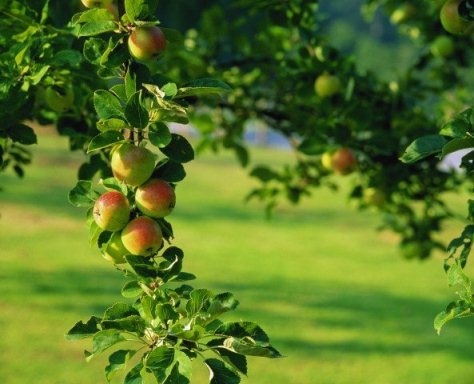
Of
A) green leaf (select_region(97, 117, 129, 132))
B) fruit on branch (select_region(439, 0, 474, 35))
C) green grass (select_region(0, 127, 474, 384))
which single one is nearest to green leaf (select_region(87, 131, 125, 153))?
green leaf (select_region(97, 117, 129, 132))

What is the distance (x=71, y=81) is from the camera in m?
1.97

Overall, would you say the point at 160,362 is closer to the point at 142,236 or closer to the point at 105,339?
the point at 105,339

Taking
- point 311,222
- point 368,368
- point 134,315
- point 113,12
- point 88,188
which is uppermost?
point 311,222

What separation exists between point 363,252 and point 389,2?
740cm

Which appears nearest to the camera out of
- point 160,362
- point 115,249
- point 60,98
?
point 160,362

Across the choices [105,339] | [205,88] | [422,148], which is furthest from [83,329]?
[422,148]

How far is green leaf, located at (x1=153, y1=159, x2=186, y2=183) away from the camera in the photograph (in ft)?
4.68

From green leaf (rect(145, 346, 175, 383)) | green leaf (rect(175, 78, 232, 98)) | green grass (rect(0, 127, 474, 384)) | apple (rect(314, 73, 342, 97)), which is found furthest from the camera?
green grass (rect(0, 127, 474, 384))

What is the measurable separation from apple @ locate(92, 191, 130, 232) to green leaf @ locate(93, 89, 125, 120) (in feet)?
0.47

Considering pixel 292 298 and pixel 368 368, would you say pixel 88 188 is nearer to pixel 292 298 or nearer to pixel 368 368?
pixel 368 368

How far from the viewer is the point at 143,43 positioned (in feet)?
4.60

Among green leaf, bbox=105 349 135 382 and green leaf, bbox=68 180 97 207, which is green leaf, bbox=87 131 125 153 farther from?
green leaf, bbox=105 349 135 382

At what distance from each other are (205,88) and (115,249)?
1.17 ft

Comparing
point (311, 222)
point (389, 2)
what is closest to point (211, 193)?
point (311, 222)
